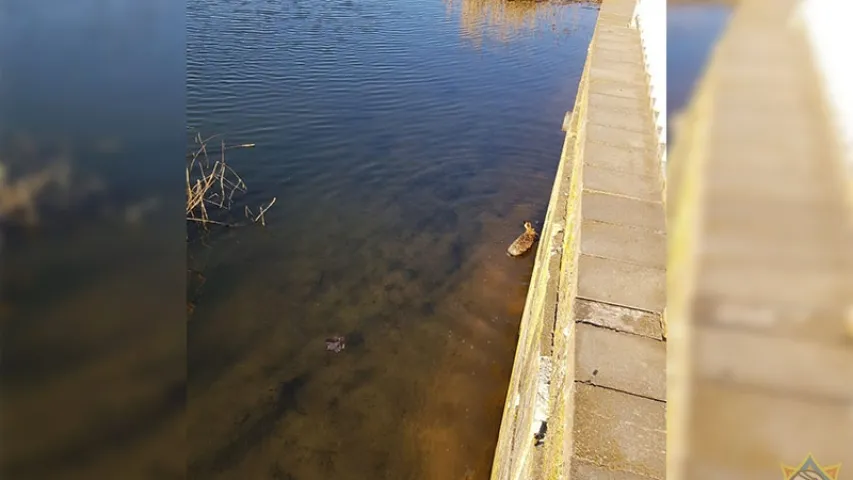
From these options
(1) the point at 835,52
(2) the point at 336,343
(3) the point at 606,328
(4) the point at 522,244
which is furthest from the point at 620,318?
(4) the point at 522,244

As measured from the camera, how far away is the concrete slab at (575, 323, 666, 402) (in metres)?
1.90

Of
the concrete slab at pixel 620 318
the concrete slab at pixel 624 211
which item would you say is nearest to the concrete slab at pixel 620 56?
the concrete slab at pixel 624 211

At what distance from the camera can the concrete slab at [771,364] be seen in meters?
0.36

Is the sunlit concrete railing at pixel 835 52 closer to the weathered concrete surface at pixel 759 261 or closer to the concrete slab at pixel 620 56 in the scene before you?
the weathered concrete surface at pixel 759 261

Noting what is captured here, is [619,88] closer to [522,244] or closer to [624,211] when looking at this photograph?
[624,211]

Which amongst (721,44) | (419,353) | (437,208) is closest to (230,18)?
(437,208)

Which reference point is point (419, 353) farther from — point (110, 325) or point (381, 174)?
point (110, 325)

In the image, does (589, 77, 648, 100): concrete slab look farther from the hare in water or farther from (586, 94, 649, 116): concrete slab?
the hare in water

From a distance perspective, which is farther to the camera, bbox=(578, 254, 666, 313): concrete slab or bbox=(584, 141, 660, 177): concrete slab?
bbox=(584, 141, 660, 177): concrete slab

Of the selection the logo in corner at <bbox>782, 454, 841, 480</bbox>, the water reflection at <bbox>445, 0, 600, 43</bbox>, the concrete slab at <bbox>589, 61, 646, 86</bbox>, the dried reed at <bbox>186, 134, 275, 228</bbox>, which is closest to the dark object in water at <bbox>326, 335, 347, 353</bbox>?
the dried reed at <bbox>186, 134, 275, 228</bbox>

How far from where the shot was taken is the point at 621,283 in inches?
93.7

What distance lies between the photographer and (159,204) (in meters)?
1.01

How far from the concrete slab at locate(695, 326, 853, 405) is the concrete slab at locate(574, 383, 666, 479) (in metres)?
1.42

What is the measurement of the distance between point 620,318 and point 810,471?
1.85m
